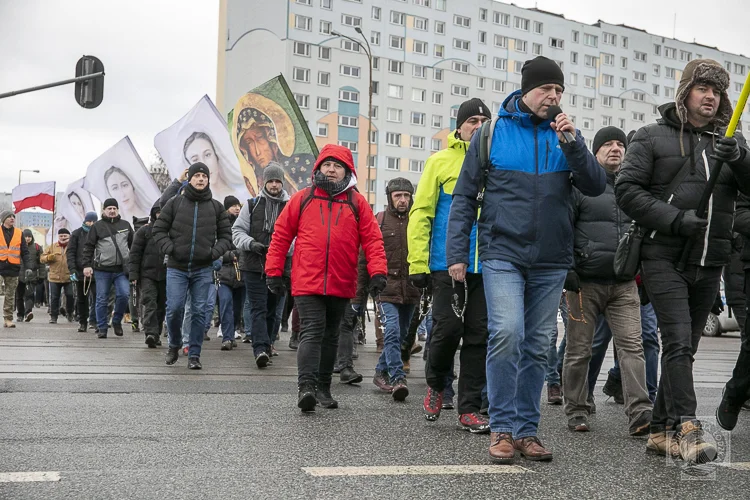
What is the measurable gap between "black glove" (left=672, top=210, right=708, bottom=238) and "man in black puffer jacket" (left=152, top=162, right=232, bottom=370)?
20.4 ft

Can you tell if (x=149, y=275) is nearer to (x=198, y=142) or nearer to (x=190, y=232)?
(x=190, y=232)

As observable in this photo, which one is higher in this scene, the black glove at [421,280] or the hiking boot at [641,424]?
the black glove at [421,280]

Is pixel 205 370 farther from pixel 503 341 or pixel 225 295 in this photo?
pixel 503 341

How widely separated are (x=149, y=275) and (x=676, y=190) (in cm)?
991

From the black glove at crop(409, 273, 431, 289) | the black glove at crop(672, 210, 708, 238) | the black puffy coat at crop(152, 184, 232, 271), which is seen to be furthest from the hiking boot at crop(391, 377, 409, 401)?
the black puffy coat at crop(152, 184, 232, 271)

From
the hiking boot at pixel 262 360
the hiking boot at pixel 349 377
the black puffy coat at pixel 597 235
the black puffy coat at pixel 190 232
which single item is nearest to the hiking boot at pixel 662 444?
the black puffy coat at pixel 597 235

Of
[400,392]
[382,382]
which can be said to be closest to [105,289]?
[382,382]

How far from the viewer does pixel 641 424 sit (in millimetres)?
6555

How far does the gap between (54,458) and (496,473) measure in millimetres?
2250

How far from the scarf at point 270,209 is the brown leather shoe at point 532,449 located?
6.11 m

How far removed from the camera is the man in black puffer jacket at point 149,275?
13.8 meters

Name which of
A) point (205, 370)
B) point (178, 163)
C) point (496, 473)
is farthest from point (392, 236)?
point (178, 163)

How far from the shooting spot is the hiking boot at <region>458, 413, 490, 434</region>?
6562 millimetres

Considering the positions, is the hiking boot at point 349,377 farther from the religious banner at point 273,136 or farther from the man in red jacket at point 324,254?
the religious banner at point 273,136
